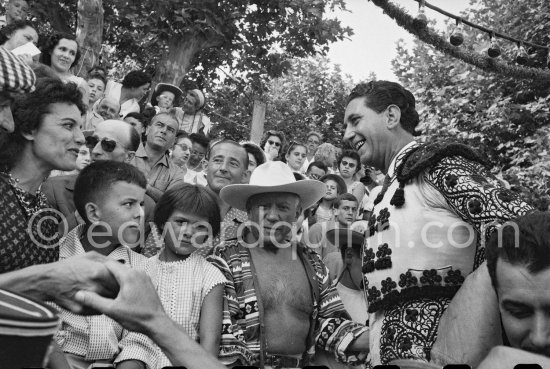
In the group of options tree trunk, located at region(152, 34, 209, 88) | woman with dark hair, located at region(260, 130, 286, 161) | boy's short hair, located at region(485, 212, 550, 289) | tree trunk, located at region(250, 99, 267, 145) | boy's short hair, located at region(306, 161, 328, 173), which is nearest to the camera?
boy's short hair, located at region(485, 212, 550, 289)

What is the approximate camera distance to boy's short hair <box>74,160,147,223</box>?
11.9 feet

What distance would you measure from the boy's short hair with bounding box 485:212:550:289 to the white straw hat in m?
2.23

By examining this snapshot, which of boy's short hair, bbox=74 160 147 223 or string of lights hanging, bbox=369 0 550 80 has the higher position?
string of lights hanging, bbox=369 0 550 80

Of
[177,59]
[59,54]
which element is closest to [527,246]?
[59,54]

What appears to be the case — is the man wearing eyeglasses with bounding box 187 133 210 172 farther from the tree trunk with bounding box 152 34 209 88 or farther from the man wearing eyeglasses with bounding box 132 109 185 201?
the tree trunk with bounding box 152 34 209 88

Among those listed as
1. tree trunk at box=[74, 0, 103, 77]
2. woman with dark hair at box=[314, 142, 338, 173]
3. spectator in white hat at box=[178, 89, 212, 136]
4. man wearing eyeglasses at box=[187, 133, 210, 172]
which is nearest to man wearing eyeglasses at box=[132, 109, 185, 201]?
man wearing eyeglasses at box=[187, 133, 210, 172]

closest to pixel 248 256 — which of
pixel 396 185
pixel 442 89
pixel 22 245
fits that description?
pixel 396 185

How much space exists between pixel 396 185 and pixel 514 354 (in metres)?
1.51

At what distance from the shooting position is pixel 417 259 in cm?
265

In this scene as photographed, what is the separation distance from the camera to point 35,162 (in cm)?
301

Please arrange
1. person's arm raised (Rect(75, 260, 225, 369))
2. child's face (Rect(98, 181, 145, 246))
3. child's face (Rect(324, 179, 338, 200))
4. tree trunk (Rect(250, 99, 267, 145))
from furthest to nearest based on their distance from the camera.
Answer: tree trunk (Rect(250, 99, 267, 145)) < child's face (Rect(324, 179, 338, 200)) < child's face (Rect(98, 181, 145, 246)) < person's arm raised (Rect(75, 260, 225, 369))

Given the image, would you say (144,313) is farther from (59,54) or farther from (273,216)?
(59,54)

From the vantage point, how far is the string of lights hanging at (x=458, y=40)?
5.88 metres

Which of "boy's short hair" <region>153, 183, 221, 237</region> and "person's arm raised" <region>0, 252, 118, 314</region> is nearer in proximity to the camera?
"person's arm raised" <region>0, 252, 118, 314</region>
